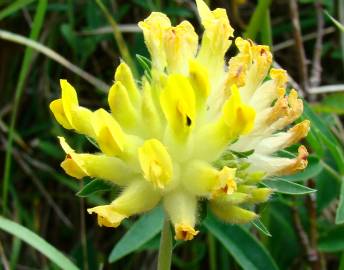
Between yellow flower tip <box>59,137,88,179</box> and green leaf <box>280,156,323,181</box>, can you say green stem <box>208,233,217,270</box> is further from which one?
yellow flower tip <box>59,137,88,179</box>

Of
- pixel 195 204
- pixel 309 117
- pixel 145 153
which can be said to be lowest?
pixel 309 117

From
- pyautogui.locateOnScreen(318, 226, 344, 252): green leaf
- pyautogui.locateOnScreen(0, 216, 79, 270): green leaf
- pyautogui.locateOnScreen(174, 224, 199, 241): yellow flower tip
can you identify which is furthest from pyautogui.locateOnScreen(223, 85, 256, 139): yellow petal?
pyautogui.locateOnScreen(318, 226, 344, 252): green leaf

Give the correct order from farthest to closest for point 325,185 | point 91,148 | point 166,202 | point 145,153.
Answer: point 91,148 < point 325,185 < point 166,202 < point 145,153

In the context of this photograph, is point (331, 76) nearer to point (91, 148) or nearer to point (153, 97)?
point (91, 148)

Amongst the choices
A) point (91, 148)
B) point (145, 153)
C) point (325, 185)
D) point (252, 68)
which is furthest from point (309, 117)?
point (91, 148)

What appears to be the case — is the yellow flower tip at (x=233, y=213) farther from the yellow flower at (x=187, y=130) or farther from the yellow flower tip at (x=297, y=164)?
the yellow flower tip at (x=297, y=164)
